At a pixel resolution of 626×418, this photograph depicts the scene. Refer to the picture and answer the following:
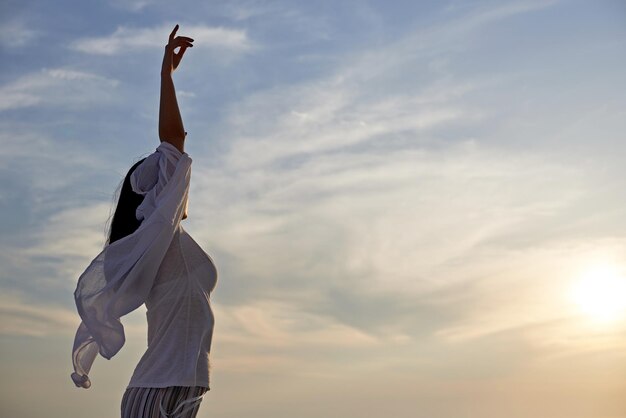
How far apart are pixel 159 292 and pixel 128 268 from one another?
0.17 metres

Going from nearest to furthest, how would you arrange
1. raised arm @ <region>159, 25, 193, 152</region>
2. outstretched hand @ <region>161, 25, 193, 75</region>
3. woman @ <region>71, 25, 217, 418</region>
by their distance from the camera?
woman @ <region>71, 25, 217, 418</region>, raised arm @ <region>159, 25, 193, 152</region>, outstretched hand @ <region>161, 25, 193, 75</region>

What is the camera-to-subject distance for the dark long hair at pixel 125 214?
3.87 meters

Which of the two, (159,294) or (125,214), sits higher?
(125,214)

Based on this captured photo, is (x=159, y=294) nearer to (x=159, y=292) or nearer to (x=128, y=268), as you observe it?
(x=159, y=292)

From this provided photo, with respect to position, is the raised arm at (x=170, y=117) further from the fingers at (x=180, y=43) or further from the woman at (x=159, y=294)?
the fingers at (x=180, y=43)

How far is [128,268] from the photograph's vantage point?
3.64 meters

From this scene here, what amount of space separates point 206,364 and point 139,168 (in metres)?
0.92

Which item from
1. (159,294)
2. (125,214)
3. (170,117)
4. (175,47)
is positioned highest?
(175,47)

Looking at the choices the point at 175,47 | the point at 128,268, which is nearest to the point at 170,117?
the point at 175,47

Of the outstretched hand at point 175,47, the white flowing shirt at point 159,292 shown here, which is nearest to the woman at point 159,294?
the white flowing shirt at point 159,292

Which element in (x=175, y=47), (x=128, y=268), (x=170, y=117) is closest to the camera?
(x=128, y=268)

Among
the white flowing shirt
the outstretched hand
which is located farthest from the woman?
the outstretched hand

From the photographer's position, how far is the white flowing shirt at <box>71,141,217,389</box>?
3600mm

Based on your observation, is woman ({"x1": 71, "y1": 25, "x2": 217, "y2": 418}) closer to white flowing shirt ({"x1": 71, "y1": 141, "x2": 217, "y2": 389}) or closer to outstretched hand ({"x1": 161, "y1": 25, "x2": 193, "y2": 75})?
white flowing shirt ({"x1": 71, "y1": 141, "x2": 217, "y2": 389})
